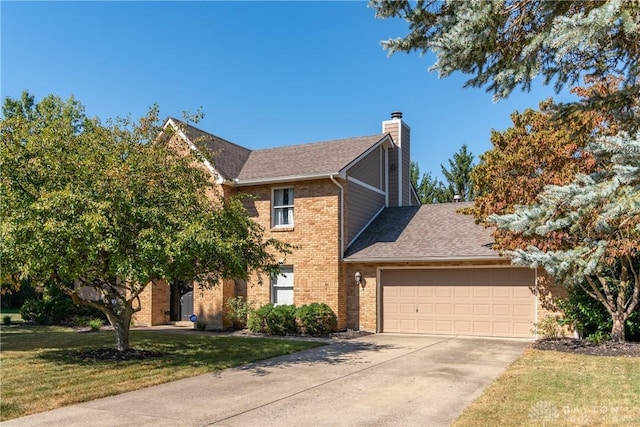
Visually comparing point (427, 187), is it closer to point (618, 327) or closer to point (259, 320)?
point (259, 320)

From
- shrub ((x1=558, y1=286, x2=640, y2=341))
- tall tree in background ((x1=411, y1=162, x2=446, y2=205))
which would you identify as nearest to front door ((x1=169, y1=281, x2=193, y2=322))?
shrub ((x1=558, y1=286, x2=640, y2=341))

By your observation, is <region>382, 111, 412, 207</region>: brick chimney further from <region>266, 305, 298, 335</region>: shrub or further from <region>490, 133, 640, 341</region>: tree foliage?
<region>490, 133, 640, 341</region>: tree foliage

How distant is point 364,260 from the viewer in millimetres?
17609

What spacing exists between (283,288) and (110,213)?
9292 millimetres

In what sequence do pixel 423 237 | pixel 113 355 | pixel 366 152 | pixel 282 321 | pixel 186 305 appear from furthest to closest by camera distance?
1. pixel 186 305
2. pixel 366 152
3. pixel 423 237
4. pixel 282 321
5. pixel 113 355

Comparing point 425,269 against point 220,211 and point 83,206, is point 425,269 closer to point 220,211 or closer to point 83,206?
point 220,211

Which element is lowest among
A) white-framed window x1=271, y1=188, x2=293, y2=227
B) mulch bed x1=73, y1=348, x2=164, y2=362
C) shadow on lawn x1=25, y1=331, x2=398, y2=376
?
shadow on lawn x1=25, y1=331, x2=398, y2=376

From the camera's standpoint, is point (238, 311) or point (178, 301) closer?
point (238, 311)

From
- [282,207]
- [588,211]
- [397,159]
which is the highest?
[397,159]

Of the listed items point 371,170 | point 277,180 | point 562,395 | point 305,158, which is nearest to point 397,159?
point 371,170

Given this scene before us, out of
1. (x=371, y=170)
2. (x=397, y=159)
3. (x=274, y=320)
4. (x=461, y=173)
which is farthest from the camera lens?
(x=461, y=173)

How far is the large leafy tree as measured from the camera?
10.1 metres

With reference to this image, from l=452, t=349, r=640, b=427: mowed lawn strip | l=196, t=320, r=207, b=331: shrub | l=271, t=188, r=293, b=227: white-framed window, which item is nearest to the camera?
l=452, t=349, r=640, b=427: mowed lawn strip

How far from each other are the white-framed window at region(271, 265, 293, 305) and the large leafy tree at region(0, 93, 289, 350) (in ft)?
19.7
